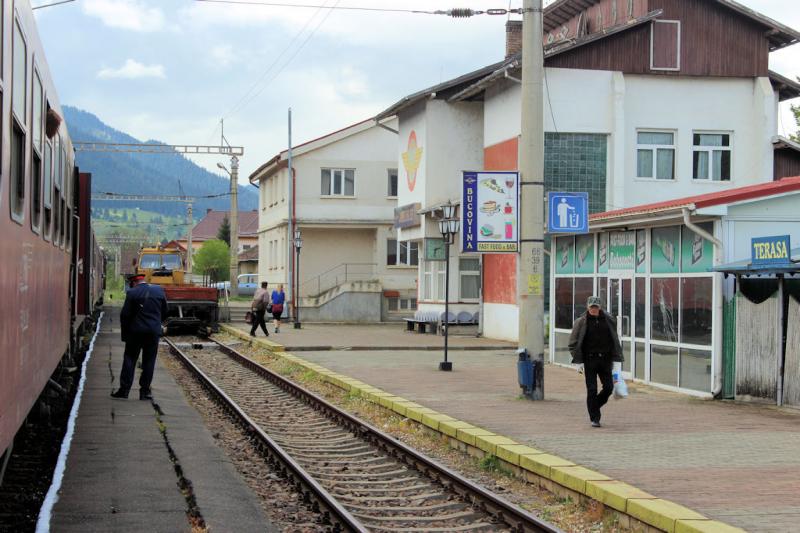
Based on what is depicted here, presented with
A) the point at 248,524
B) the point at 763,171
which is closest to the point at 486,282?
the point at 763,171

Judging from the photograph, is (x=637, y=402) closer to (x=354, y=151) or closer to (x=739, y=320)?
(x=739, y=320)

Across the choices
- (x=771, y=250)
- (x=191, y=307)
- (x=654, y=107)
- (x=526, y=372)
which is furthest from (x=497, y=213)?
(x=191, y=307)

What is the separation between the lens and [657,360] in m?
17.0

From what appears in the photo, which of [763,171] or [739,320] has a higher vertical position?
[763,171]

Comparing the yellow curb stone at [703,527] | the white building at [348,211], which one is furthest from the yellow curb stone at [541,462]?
the white building at [348,211]

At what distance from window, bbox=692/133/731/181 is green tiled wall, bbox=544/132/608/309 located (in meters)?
2.62

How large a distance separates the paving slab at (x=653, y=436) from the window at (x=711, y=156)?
34.0 feet

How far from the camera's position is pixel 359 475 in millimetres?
10211

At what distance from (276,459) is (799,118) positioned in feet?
122

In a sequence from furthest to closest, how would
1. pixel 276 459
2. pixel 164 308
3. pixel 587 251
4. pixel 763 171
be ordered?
1. pixel 763 171
2. pixel 587 251
3. pixel 164 308
4. pixel 276 459

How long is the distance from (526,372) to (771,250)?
12.2 feet

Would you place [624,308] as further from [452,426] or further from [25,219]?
[25,219]

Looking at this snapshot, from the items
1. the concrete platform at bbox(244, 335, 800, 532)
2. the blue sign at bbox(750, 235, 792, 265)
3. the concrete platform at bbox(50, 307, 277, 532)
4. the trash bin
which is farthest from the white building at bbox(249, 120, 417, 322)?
the concrete platform at bbox(50, 307, 277, 532)

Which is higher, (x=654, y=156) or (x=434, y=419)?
(x=654, y=156)
